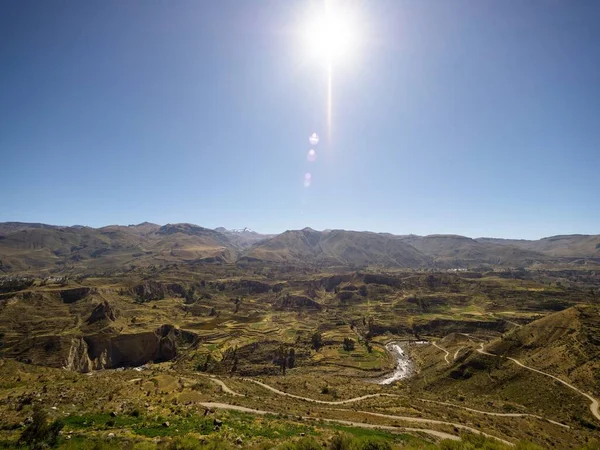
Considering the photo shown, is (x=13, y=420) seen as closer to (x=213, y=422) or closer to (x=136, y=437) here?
(x=136, y=437)

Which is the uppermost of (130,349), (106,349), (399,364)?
(106,349)

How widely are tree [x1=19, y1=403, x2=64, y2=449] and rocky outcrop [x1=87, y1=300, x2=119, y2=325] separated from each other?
9006 centimetres

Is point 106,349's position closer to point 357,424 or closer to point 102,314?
point 102,314

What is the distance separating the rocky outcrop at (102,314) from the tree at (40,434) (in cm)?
9006

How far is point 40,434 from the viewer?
18.4m

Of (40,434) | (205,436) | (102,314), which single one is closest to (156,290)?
(102,314)

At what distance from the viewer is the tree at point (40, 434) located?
58.6ft

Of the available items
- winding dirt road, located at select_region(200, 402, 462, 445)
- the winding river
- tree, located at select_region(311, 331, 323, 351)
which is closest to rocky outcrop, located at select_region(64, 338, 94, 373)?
winding dirt road, located at select_region(200, 402, 462, 445)

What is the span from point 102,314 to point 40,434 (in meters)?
93.0

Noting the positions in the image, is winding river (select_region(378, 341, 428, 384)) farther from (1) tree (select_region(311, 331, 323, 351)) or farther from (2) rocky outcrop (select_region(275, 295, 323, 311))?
(2) rocky outcrop (select_region(275, 295, 323, 311))

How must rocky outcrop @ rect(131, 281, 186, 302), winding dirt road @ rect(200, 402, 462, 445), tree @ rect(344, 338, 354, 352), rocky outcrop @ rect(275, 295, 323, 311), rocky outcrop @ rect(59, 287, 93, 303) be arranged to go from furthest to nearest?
rocky outcrop @ rect(275, 295, 323, 311) < rocky outcrop @ rect(131, 281, 186, 302) < rocky outcrop @ rect(59, 287, 93, 303) < tree @ rect(344, 338, 354, 352) < winding dirt road @ rect(200, 402, 462, 445)

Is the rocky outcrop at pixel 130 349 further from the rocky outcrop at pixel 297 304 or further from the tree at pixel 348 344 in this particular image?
the rocky outcrop at pixel 297 304

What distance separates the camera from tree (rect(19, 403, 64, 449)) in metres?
17.9

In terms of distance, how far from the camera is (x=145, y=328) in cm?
9894
